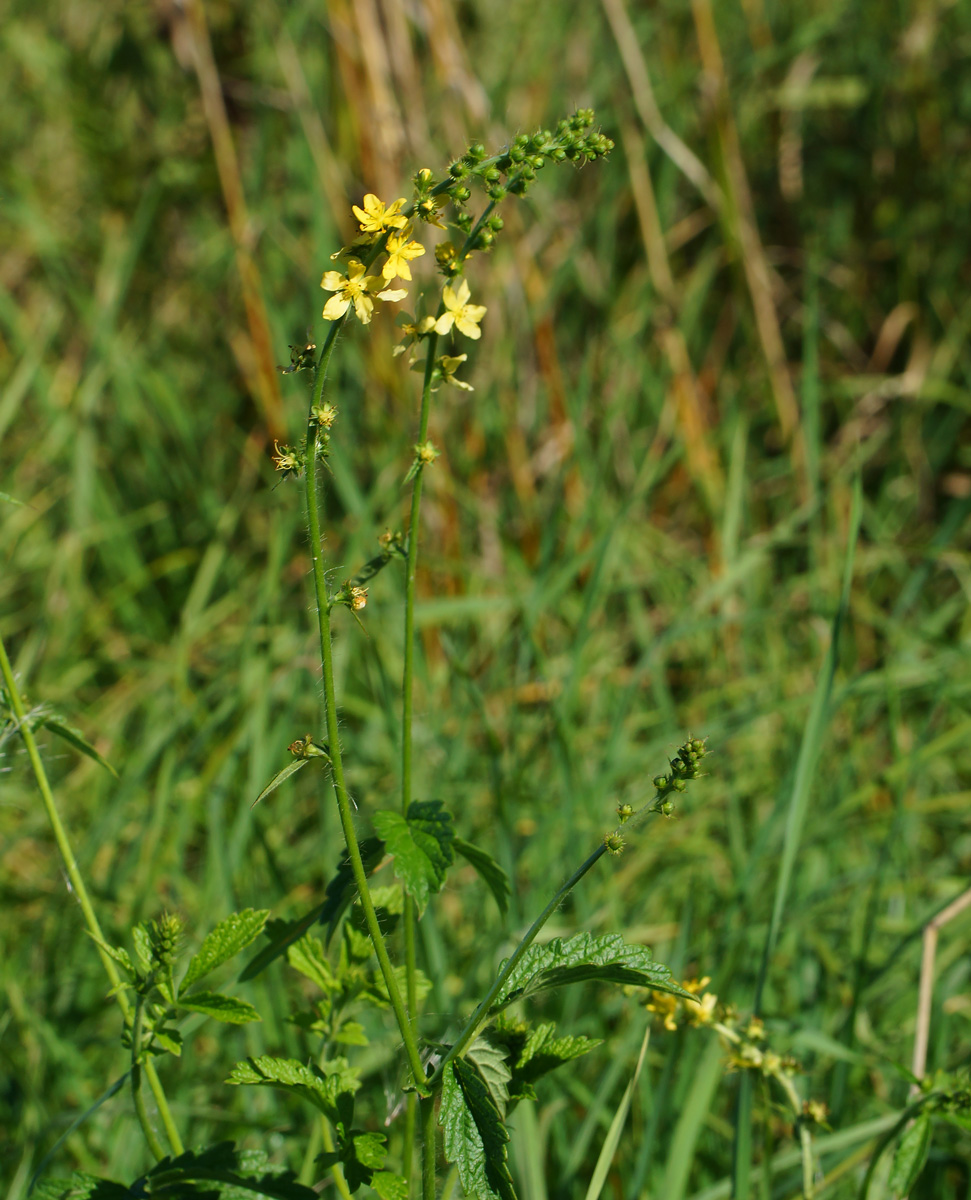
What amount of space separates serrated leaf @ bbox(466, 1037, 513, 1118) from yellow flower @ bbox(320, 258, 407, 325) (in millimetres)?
673

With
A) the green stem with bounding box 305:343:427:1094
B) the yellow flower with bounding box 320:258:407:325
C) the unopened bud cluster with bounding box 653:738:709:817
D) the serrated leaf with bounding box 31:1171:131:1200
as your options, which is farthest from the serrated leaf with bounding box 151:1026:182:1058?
the yellow flower with bounding box 320:258:407:325

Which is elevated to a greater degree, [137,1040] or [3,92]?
[3,92]

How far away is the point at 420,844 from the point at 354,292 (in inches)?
20.1

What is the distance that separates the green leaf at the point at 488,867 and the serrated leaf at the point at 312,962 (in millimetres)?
199

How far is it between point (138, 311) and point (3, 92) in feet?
4.77

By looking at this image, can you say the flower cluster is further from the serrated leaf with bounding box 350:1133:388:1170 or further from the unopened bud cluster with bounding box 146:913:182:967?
the unopened bud cluster with bounding box 146:913:182:967

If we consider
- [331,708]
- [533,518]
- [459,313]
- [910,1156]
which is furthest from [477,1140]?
A: [533,518]

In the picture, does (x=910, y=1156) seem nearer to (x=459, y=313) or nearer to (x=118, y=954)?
(x=118, y=954)

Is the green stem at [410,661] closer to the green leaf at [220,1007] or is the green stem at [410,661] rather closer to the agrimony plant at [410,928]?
the agrimony plant at [410,928]

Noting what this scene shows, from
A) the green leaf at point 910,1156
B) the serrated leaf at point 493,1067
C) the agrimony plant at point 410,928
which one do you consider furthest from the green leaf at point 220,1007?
the green leaf at point 910,1156

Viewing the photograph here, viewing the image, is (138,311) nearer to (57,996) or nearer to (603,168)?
(603,168)

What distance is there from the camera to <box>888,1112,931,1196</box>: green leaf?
3.60 feet

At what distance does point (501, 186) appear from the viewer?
93 centimetres

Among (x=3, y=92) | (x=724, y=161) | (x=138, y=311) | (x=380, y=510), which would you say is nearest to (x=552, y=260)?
(x=724, y=161)
